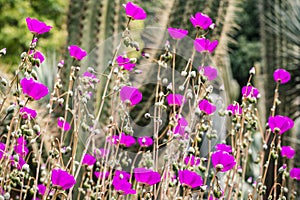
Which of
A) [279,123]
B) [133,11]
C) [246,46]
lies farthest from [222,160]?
[246,46]

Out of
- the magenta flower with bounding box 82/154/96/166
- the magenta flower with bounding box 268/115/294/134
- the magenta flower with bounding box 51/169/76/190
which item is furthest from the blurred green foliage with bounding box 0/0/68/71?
the magenta flower with bounding box 51/169/76/190

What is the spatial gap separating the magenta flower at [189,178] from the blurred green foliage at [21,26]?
21.9 ft

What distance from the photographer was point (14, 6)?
26.9 ft

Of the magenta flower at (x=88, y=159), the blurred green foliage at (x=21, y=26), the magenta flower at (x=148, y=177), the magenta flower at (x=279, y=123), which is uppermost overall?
the blurred green foliage at (x=21, y=26)

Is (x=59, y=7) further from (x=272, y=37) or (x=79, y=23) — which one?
(x=79, y=23)

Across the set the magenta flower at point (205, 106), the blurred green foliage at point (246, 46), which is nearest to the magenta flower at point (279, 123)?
the magenta flower at point (205, 106)

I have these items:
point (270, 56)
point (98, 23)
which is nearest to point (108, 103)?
point (98, 23)

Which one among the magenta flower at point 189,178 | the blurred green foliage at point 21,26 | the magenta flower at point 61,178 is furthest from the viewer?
the blurred green foliage at point 21,26

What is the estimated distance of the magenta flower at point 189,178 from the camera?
3.28 ft

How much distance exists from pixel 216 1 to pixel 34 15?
581cm

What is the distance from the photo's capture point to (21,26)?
7.88 metres

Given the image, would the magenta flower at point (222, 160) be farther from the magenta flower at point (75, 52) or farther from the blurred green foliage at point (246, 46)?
the blurred green foliage at point (246, 46)

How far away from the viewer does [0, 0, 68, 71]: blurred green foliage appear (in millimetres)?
7727

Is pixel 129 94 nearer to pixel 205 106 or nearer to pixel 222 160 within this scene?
pixel 205 106
